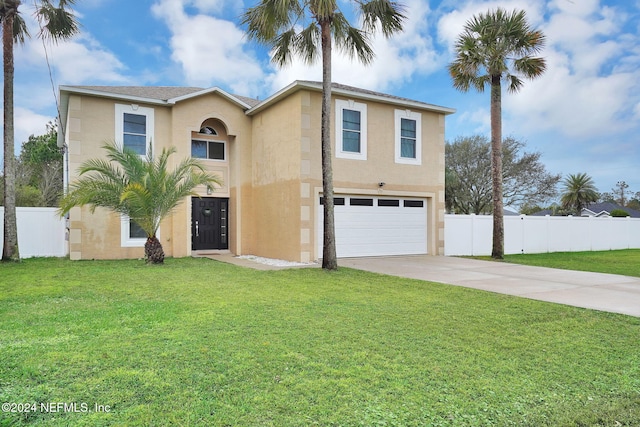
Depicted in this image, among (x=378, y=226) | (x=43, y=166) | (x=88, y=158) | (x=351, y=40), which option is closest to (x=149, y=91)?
(x=88, y=158)

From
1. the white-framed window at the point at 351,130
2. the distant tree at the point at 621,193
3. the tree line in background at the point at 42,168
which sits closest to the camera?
the white-framed window at the point at 351,130

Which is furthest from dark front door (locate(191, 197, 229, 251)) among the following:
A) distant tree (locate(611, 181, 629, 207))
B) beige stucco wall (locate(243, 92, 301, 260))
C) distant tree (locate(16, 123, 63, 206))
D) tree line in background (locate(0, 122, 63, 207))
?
distant tree (locate(611, 181, 629, 207))

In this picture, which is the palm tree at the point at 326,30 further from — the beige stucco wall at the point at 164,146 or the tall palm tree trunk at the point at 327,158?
the beige stucco wall at the point at 164,146

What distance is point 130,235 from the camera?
1503 centimetres

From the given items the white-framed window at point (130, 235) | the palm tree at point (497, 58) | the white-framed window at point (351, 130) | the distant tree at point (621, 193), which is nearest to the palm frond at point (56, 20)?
the white-framed window at point (130, 235)

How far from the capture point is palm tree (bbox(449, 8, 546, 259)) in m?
14.8

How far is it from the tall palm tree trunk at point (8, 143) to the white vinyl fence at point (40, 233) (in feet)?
5.95

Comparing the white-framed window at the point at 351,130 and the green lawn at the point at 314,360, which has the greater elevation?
the white-framed window at the point at 351,130

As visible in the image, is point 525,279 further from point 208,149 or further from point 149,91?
point 149,91

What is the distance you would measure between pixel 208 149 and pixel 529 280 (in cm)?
1247

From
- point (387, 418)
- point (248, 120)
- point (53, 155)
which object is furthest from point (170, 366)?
point (53, 155)

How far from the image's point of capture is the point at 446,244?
17.0 m

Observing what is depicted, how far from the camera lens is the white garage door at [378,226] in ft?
47.1

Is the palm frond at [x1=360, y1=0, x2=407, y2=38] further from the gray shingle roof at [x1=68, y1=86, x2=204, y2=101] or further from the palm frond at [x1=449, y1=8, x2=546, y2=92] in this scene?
the gray shingle roof at [x1=68, y1=86, x2=204, y2=101]
